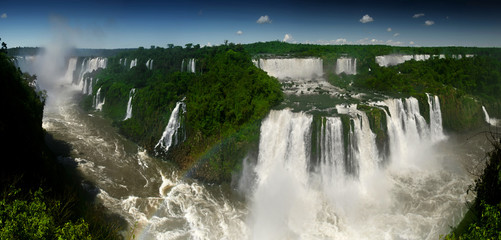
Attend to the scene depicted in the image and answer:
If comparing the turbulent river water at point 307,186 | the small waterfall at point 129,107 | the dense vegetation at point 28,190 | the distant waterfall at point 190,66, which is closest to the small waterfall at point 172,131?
the turbulent river water at point 307,186

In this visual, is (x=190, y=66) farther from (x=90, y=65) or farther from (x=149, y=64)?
(x=90, y=65)

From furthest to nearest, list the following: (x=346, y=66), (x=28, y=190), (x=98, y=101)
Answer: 1. (x=346, y=66)
2. (x=98, y=101)
3. (x=28, y=190)

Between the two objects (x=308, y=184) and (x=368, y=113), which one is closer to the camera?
(x=308, y=184)

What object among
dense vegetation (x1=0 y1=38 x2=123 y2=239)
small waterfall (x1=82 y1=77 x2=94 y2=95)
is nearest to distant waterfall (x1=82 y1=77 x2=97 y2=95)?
small waterfall (x1=82 y1=77 x2=94 y2=95)

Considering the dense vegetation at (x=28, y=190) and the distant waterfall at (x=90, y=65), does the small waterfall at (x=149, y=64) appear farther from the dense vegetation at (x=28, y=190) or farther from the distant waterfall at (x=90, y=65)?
the dense vegetation at (x=28, y=190)

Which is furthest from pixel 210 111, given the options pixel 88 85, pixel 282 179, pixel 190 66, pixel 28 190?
pixel 88 85

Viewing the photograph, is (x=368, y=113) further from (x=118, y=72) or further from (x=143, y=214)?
(x=118, y=72)

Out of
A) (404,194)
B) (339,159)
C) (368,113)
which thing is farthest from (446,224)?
(368,113)
